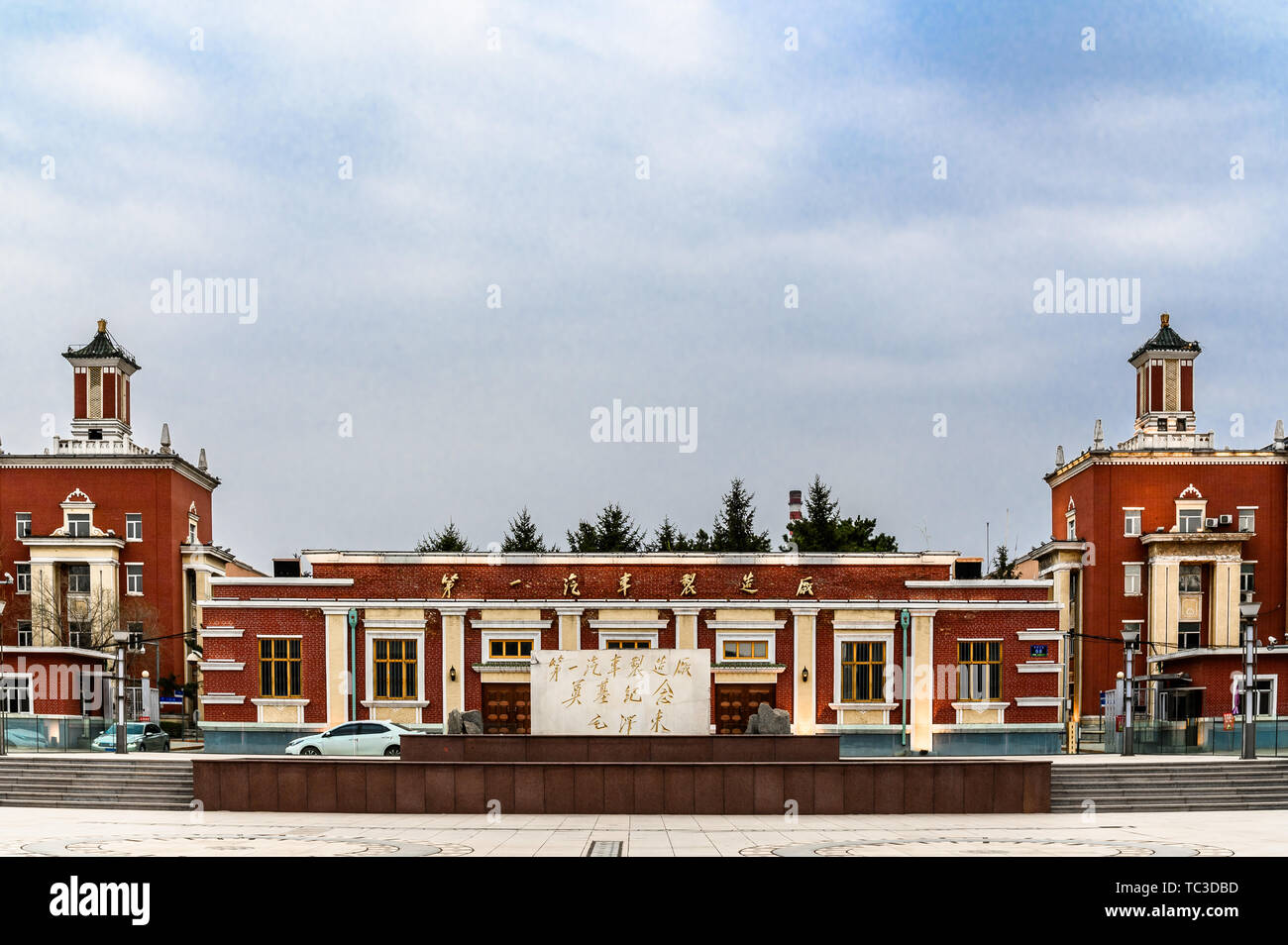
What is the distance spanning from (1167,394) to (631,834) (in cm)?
4170

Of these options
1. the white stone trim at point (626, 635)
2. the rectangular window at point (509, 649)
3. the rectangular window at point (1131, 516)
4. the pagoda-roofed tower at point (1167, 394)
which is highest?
the pagoda-roofed tower at point (1167, 394)

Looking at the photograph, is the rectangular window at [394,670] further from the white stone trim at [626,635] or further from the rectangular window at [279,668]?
the white stone trim at [626,635]

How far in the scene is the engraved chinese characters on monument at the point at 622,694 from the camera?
24.9 m

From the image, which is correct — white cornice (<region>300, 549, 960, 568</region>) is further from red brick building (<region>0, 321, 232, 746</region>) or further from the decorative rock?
red brick building (<region>0, 321, 232, 746</region>)

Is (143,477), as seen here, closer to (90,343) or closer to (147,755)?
(90,343)

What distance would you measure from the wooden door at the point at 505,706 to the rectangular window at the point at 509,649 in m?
0.79

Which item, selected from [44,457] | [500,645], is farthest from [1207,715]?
[44,457]

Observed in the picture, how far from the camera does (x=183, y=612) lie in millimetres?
54219

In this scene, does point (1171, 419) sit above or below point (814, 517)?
above

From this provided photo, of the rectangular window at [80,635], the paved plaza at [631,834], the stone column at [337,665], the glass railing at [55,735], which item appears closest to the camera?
the paved plaza at [631,834]

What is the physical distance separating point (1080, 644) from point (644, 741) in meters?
31.8

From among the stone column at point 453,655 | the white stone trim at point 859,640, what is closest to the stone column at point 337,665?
the stone column at point 453,655

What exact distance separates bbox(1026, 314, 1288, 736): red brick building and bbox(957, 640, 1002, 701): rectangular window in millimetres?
13717

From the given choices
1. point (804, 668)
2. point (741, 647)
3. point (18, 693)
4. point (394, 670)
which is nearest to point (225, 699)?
point (394, 670)
